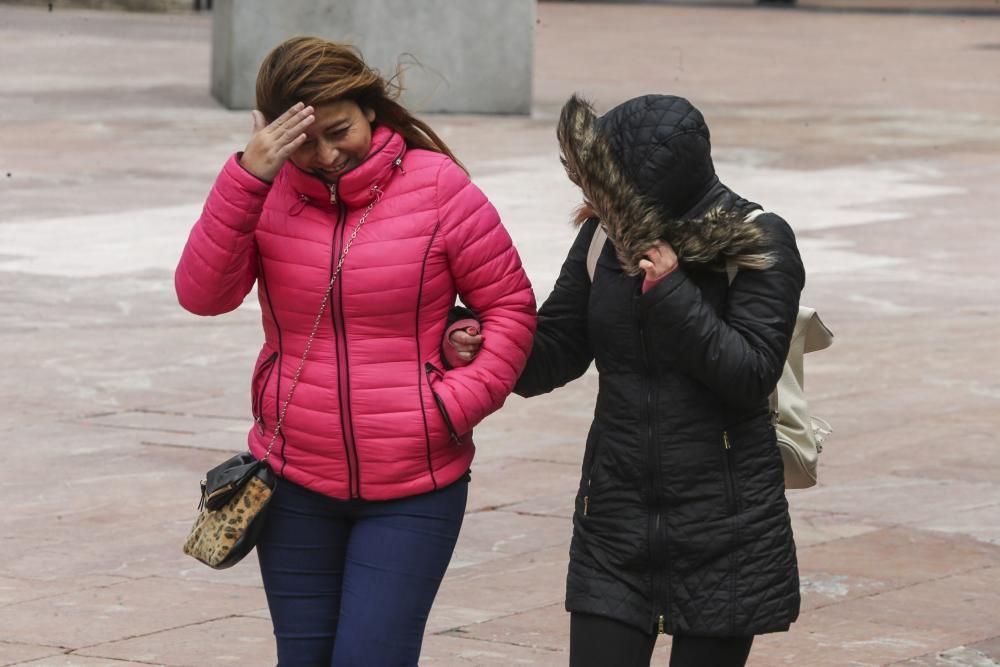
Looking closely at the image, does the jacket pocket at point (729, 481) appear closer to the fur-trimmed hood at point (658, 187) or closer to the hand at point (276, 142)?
the fur-trimmed hood at point (658, 187)

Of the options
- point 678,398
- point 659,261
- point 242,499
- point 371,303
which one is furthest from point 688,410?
point 242,499

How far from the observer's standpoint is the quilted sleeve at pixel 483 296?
13.3 feet

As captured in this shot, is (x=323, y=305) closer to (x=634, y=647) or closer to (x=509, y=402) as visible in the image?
(x=634, y=647)

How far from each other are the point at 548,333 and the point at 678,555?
600 millimetres

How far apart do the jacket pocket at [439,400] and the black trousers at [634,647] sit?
18.4 inches

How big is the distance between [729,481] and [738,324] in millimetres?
322

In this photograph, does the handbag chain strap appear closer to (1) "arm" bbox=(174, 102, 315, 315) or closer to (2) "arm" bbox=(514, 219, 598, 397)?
(1) "arm" bbox=(174, 102, 315, 315)

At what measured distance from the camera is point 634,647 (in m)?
4.00

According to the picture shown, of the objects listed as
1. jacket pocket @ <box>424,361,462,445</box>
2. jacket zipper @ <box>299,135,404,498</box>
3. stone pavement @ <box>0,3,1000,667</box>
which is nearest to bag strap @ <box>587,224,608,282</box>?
jacket pocket @ <box>424,361,462,445</box>

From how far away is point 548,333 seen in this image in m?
4.25

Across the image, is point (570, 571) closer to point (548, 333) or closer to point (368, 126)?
point (548, 333)

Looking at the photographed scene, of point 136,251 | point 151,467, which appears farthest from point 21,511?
point 136,251

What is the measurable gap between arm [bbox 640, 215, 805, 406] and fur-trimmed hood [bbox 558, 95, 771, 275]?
0.19 feet

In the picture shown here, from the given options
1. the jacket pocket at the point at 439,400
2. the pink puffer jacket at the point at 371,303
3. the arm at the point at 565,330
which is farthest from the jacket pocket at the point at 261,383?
the arm at the point at 565,330
